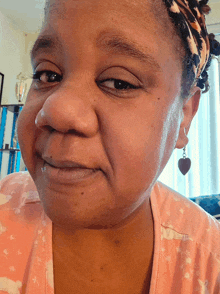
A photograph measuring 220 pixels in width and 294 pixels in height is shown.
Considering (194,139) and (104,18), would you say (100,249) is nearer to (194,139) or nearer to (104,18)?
(104,18)

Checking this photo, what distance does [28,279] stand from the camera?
0.55 metres

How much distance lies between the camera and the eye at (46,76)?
554 millimetres

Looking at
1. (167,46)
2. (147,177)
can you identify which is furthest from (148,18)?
(147,177)

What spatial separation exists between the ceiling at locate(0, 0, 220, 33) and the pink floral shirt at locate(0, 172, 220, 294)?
230 centimetres


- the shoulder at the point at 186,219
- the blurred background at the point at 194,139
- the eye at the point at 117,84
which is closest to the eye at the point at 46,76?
the eye at the point at 117,84

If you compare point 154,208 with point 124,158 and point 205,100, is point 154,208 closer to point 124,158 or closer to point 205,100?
point 124,158

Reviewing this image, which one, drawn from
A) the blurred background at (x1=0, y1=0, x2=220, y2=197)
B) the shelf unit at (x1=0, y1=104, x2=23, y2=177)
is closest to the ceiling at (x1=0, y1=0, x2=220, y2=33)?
the blurred background at (x1=0, y1=0, x2=220, y2=197)

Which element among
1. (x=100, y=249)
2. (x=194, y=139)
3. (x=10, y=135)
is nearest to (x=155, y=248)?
(x=100, y=249)

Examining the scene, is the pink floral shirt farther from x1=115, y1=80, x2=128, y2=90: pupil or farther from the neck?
x1=115, y1=80, x2=128, y2=90: pupil

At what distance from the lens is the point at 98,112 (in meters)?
0.45

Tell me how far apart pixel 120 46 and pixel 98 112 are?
140 millimetres

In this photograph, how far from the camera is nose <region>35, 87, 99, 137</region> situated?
0.42m

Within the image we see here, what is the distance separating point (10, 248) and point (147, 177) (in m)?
0.39

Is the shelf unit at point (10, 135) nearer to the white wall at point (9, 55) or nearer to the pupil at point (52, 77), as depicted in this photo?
the white wall at point (9, 55)
